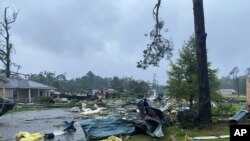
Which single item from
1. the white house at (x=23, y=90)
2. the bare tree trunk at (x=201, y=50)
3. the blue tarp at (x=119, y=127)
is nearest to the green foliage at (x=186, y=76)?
the bare tree trunk at (x=201, y=50)

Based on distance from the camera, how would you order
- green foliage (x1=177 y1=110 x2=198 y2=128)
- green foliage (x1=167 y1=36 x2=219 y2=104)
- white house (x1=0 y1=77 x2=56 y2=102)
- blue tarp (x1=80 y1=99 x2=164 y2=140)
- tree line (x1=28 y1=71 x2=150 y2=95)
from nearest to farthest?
1. blue tarp (x1=80 y1=99 x2=164 y2=140)
2. green foliage (x1=177 y1=110 x2=198 y2=128)
3. green foliage (x1=167 y1=36 x2=219 y2=104)
4. white house (x1=0 y1=77 x2=56 y2=102)
5. tree line (x1=28 y1=71 x2=150 y2=95)

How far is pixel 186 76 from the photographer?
2933cm

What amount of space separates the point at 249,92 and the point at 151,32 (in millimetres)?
8466

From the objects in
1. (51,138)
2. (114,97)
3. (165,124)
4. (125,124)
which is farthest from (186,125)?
(114,97)

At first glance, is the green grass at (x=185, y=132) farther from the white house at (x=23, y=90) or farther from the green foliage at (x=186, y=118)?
the white house at (x=23, y=90)

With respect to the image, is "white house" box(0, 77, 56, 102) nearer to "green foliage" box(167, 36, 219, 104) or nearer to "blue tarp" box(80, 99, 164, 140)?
"green foliage" box(167, 36, 219, 104)

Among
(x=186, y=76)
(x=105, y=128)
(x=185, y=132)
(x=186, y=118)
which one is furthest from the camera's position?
(x=186, y=76)

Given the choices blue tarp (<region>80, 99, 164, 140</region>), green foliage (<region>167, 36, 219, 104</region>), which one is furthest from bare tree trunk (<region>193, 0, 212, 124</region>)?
green foliage (<region>167, 36, 219, 104</region>)

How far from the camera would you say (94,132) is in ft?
52.5

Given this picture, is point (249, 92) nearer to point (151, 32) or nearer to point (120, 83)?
point (151, 32)

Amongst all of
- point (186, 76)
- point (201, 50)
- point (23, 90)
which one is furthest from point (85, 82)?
point (201, 50)

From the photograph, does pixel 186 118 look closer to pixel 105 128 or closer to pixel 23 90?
pixel 105 128

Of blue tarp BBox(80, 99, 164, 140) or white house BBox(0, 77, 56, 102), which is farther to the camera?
white house BBox(0, 77, 56, 102)

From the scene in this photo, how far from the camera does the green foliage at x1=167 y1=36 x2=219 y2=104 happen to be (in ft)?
93.5
